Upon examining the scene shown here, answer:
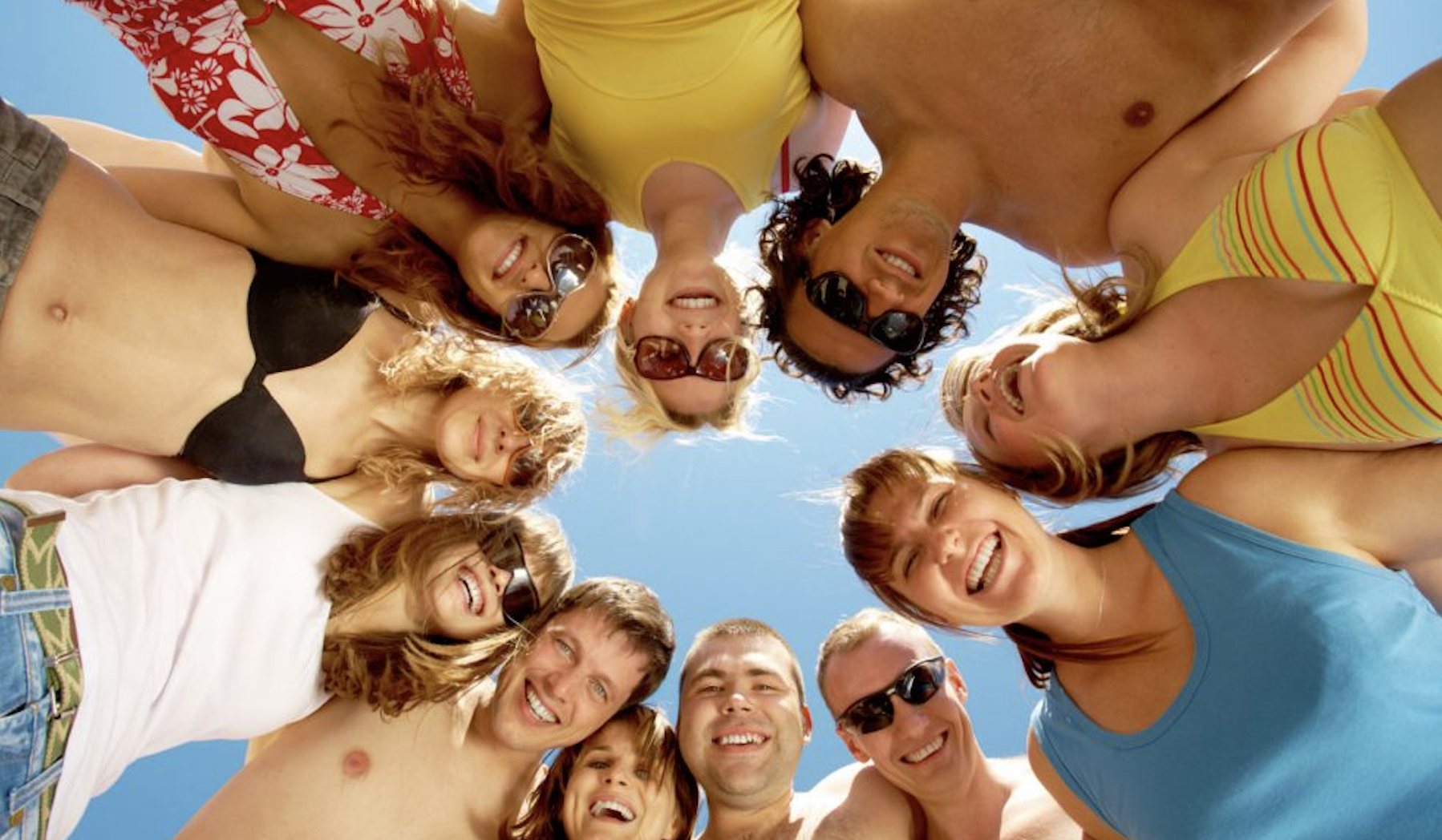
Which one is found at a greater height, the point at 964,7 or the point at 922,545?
the point at 964,7

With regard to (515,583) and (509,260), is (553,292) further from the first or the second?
(515,583)

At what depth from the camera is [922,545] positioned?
306 cm

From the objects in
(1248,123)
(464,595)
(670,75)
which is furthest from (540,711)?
(1248,123)

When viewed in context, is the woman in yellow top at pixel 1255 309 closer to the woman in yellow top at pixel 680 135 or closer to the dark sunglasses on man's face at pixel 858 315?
the dark sunglasses on man's face at pixel 858 315

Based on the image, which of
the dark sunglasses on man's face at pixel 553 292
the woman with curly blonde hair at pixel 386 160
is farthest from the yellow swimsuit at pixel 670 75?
the dark sunglasses on man's face at pixel 553 292

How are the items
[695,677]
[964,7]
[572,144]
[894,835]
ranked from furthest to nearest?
[695,677] → [894,835] → [572,144] → [964,7]

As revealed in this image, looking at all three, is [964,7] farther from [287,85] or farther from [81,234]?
[81,234]

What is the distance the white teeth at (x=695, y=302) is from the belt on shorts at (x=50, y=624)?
6.33ft

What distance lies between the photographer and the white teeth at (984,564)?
9.64 feet

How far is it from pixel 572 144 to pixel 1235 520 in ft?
8.29

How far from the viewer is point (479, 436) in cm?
343

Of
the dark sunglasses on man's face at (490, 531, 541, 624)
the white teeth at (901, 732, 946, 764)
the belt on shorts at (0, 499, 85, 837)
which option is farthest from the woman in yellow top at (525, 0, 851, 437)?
the belt on shorts at (0, 499, 85, 837)

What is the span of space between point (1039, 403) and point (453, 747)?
2.68m

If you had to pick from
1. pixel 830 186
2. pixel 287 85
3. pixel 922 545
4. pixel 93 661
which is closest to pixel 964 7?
pixel 830 186
